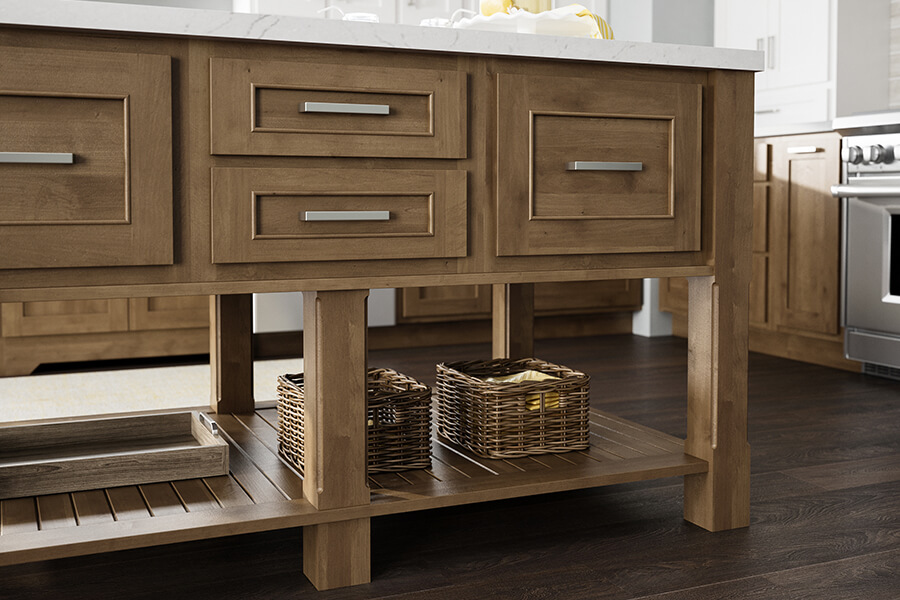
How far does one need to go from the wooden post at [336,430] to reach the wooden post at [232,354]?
0.73m

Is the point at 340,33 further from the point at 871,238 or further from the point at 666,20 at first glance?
the point at 666,20

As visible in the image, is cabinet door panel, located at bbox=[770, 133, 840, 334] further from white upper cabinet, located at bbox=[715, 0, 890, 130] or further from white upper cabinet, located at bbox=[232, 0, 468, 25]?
white upper cabinet, located at bbox=[232, 0, 468, 25]

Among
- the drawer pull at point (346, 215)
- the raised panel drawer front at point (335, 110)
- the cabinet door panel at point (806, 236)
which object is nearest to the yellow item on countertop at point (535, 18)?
the raised panel drawer front at point (335, 110)

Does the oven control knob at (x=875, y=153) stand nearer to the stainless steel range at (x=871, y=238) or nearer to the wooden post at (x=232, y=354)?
the stainless steel range at (x=871, y=238)

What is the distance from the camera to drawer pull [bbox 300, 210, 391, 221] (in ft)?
4.58

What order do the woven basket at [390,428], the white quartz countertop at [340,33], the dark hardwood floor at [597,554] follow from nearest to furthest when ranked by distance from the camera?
the white quartz countertop at [340,33]
the dark hardwood floor at [597,554]
the woven basket at [390,428]

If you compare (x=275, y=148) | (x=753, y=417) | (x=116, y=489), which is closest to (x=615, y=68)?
(x=275, y=148)

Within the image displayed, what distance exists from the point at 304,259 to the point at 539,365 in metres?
0.85

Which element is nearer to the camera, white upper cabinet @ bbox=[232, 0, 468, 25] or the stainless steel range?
the stainless steel range

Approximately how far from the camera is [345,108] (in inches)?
55.3

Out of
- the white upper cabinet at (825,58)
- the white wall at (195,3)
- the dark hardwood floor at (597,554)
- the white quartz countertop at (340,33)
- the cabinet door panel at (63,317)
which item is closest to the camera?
the white quartz countertop at (340,33)

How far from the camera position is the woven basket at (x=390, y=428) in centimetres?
168

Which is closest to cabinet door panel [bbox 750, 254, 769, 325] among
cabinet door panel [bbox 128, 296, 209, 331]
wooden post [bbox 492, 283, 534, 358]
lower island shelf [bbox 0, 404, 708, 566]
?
wooden post [bbox 492, 283, 534, 358]

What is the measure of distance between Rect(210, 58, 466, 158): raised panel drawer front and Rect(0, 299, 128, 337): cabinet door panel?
2302 millimetres
